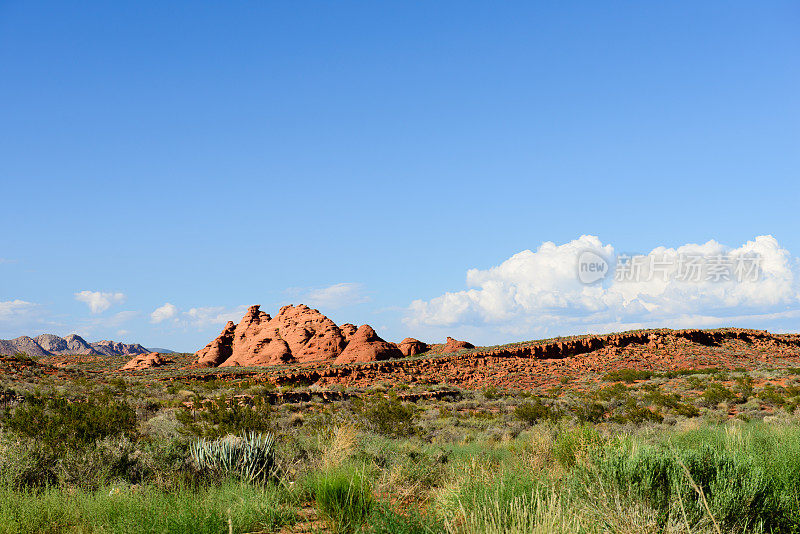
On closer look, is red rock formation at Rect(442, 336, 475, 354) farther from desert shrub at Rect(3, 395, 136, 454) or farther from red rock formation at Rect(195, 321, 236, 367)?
desert shrub at Rect(3, 395, 136, 454)

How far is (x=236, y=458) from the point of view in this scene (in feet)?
27.7

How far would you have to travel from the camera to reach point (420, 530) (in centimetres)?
512

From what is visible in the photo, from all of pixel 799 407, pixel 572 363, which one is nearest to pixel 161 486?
pixel 799 407

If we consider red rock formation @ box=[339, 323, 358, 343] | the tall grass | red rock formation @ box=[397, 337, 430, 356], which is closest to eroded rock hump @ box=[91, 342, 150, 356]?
red rock formation @ box=[339, 323, 358, 343]

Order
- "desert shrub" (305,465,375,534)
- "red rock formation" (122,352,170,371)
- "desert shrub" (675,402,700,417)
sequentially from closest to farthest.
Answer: "desert shrub" (305,465,375,534)
"desert shrub" (675,402,700,417)
"red rock formation" (122,352,170,371)

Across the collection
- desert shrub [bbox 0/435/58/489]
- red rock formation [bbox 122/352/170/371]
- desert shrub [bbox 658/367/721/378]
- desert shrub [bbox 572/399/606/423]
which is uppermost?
desert shrub [bbox 0/435/58/489]

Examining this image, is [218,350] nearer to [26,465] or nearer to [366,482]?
[26,465]

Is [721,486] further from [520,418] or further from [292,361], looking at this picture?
[292,361]

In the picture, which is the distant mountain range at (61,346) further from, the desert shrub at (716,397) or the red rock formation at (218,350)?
the desert shrub at (716,397)

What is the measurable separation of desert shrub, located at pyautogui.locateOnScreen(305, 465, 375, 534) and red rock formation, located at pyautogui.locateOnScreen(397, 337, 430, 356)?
162ft

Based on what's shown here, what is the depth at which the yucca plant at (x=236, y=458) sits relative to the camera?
800 centimetres

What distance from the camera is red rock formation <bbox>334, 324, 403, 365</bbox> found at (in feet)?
170

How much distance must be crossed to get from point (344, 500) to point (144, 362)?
5844 cm

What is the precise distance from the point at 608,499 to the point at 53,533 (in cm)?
583
